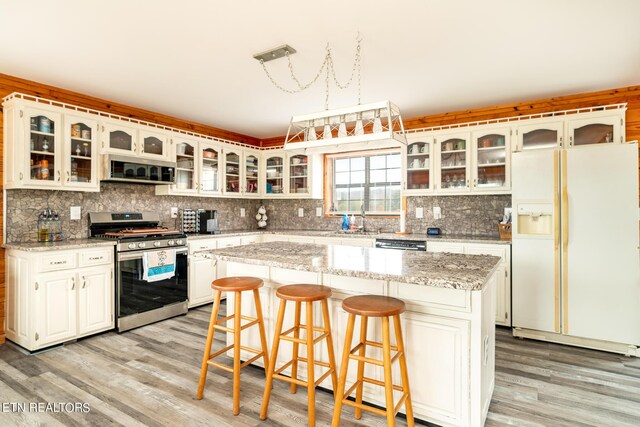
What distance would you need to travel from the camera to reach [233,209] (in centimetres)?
573

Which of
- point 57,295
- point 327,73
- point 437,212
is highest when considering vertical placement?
point 327,73

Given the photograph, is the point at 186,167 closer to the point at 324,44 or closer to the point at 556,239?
the point at 324,44

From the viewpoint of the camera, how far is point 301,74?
3.26m

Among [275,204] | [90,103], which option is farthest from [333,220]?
[90,103]

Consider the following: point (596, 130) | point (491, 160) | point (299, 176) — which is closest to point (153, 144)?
point (299, 176)

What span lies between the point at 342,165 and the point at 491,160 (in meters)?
2.19

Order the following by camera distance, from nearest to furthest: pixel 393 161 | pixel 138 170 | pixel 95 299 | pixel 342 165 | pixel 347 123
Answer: pixel 347 123 < pixel 95 299 < pixel 138 170 < pixel 393 161 < pixel 342 165

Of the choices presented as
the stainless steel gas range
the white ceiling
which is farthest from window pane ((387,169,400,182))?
the stainless steel gas range

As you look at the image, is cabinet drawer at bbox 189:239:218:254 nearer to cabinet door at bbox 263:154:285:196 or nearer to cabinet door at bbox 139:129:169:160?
cabinet door at bbox 139:129:169:160

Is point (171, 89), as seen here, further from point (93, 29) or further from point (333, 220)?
point (333, 220)

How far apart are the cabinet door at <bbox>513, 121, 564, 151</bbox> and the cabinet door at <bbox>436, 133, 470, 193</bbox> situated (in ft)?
1.80

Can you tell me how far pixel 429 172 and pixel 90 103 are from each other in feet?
13.2

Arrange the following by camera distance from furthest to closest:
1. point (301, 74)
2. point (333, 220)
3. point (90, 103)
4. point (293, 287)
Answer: point (333, 220) < point (90, 103) < point (301, 74) < point (293, 287)

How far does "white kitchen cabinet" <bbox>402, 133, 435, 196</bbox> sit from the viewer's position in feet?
14.5
